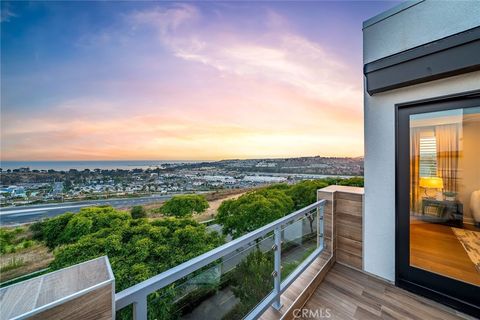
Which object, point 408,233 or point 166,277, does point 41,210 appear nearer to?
point 166,277

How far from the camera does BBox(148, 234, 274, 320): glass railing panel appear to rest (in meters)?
1.39

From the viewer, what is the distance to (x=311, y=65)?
222 inches

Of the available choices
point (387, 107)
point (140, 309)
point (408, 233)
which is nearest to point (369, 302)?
point (408, 233)

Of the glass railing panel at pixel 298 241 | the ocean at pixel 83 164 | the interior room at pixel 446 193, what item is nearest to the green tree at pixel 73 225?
the ocean at pixel 83 164

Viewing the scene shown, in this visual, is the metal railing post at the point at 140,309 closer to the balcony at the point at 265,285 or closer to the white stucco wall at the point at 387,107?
the balcony at the point at 265,285

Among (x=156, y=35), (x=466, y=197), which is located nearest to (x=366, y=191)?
(x=466, y=197)

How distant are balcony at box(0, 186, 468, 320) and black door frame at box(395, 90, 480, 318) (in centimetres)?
12

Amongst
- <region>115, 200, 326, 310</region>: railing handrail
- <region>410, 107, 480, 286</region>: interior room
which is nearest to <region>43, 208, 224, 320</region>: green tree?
<region>115, 200, 326, 310</region>: railing handrail

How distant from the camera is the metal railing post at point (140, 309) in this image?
88cm

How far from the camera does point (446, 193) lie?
7.07 feet

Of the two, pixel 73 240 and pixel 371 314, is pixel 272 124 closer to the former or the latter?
pixel 371 314

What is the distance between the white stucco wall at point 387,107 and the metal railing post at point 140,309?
2.74 meters

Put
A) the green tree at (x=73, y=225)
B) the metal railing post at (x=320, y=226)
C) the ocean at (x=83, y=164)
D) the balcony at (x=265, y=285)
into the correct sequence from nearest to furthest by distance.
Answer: the balcony at (x=265, y=285) → the metal railing post at (x=320, y=226) → the ocean at (x=83, y=164) → the green tree at (x=73, y=225)

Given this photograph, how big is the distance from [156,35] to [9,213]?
1450 cm
